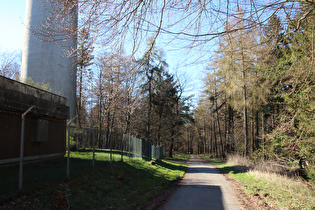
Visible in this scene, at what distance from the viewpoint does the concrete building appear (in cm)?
736

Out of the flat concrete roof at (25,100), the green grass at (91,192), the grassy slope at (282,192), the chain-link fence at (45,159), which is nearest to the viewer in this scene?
the green grass at (91,192)

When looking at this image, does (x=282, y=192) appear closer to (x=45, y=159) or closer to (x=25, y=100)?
(x=45, y=159)

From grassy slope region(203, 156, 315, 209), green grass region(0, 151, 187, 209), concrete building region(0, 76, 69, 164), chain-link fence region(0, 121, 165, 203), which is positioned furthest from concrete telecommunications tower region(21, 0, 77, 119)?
grassy slope region(203, 156, 315, 209)

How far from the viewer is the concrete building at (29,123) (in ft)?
24.2

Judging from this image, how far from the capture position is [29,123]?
9.82 m

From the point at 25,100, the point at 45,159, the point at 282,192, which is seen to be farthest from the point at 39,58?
the point at 282,192

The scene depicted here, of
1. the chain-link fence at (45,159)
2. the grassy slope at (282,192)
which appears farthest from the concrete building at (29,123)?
the grassy slope at (282,192)

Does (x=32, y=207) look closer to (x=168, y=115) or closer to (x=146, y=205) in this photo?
(x=146, y=205)

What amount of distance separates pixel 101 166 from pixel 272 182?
26.6ft

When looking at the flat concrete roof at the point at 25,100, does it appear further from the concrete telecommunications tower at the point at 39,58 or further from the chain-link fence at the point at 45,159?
the concrete telecommunications tower at the point at 39,58

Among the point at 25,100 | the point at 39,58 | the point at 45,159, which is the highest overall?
the point at 39,58

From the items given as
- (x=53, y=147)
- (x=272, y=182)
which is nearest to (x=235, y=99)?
(x=272, y=182)

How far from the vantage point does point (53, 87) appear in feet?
64.6

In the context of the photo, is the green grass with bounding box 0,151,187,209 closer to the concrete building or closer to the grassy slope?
the concrete building
